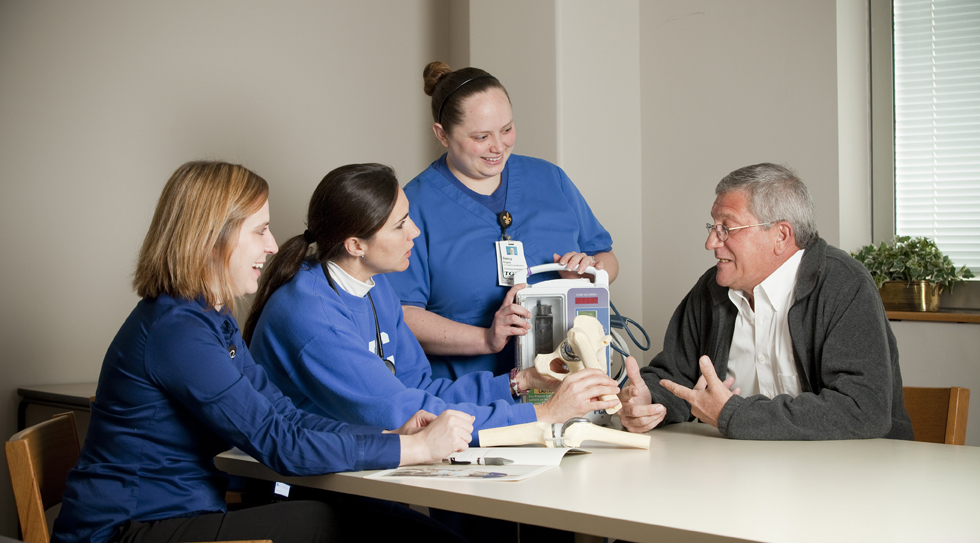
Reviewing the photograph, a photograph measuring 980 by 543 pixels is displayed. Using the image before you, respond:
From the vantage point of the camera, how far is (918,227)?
3.17m

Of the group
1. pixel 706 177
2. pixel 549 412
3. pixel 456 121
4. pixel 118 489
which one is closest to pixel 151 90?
pixel 456 121

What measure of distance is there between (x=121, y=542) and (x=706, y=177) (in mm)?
2814

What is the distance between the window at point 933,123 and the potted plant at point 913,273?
204 millimetres

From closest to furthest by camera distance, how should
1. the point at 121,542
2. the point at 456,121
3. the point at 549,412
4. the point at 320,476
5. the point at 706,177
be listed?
1. the point at 121,542
2. the point at 320,476
3. the point at 549,412
4. the point at 456,121
5. the point at 706,177

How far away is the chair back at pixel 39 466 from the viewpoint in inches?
52.9

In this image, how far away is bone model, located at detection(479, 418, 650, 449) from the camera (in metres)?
1.55

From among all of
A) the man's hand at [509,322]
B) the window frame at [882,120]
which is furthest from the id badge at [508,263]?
the window frame at [882,120]

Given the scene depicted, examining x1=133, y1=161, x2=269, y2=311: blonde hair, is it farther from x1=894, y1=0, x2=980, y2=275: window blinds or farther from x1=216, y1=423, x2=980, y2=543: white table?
x1=894, y1=0, x2=980, y2=275: window blinds

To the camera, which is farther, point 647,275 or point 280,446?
point 647,275

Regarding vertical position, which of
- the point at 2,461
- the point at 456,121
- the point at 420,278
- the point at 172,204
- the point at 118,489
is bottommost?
the point at 2,461

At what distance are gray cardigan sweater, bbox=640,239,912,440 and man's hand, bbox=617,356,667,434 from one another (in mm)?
90

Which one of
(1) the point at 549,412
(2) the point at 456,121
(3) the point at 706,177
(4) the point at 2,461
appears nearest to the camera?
(1) the point at 549,412

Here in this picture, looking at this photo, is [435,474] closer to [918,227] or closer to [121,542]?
[121,542]

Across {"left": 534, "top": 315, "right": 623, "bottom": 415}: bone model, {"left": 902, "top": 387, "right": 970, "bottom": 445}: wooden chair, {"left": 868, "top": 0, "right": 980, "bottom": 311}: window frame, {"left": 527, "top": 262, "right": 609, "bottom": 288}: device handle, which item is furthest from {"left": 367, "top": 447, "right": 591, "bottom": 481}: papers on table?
{"left": 868, "top": 0, "right": 980, "bottom": 311}: window frame
